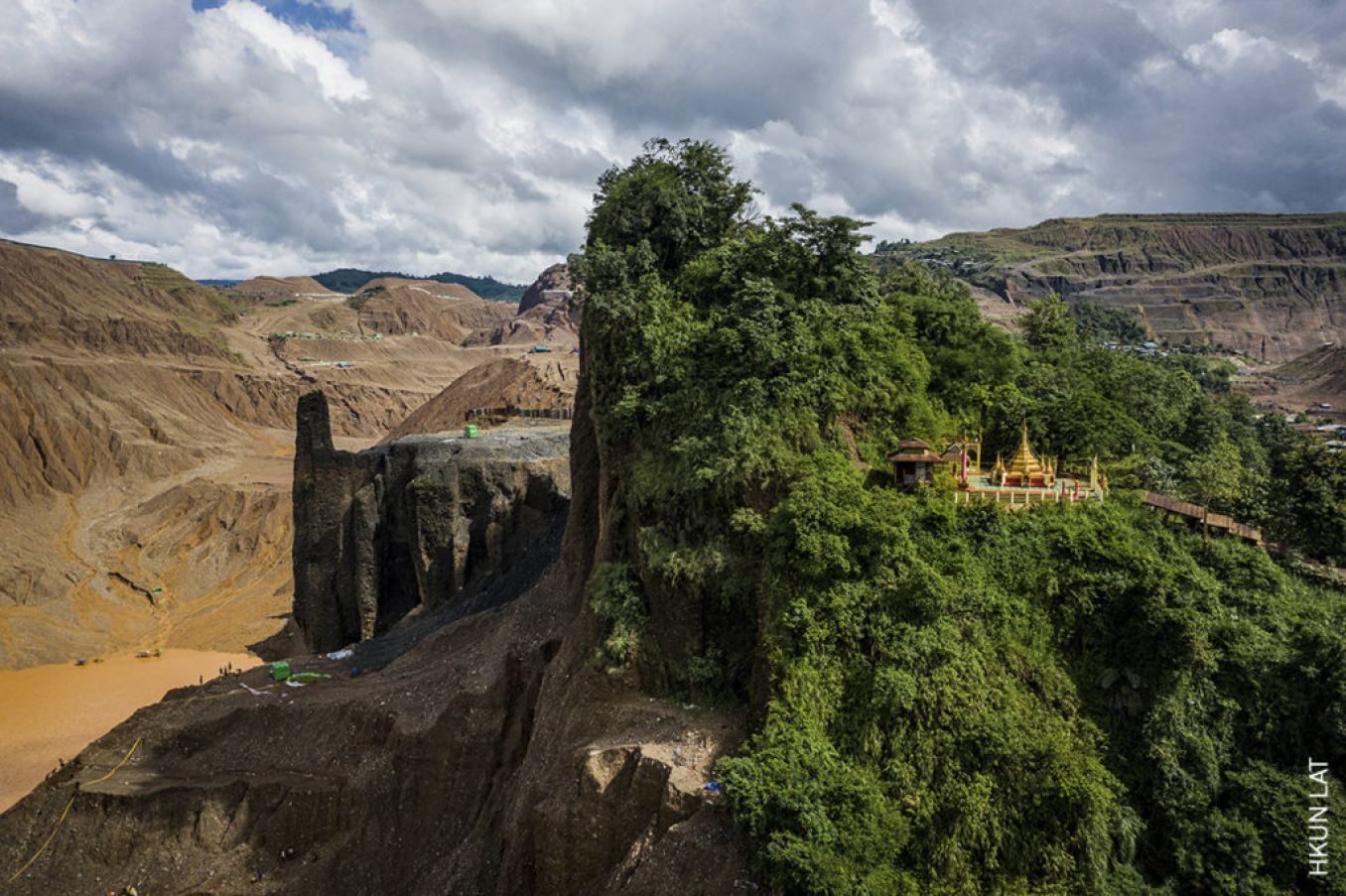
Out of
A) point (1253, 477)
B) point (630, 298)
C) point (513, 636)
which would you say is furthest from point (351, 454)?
point (1253, 477)

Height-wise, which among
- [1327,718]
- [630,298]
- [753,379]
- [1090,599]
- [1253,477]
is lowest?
[1327,718]

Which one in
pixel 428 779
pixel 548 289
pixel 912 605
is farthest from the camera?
pixel 548 289

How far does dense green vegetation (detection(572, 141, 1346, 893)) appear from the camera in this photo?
48.2 feet

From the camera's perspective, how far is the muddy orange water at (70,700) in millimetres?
35250

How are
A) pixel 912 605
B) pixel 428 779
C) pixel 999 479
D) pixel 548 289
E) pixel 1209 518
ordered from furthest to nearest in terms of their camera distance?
pixel 548 289
pixel 428 779
pixel 999 479
pixel 1209 518
pixel 912 605

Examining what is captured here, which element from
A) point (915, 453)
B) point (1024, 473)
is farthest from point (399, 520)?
point (1024, 473)

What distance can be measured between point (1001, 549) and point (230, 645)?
49.3 metres

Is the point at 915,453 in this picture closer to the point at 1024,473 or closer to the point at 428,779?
the point at 1024,473

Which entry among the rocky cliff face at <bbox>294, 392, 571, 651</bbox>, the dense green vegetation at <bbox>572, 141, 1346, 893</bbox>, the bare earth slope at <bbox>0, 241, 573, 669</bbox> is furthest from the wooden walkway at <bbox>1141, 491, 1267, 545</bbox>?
the bare earth slope at <bbox>0, 241, 573, 669</bbox>

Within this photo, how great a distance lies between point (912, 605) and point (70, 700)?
45.2 meters

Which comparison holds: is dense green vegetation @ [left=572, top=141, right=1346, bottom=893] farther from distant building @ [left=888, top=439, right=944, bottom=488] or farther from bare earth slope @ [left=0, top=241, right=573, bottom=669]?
bare earth slope @ [left=0, top=241, right=573, bottom=669]

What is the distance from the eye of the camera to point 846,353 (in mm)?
22609

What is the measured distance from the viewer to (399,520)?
40688mm

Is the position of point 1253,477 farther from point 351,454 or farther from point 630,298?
point 351,454
